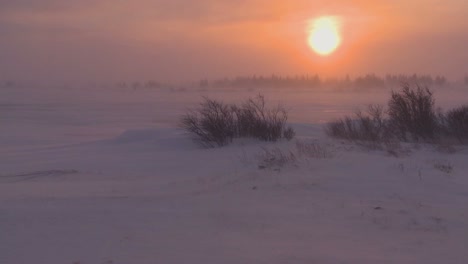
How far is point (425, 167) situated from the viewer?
12500 mm

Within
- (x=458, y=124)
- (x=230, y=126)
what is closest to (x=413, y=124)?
(x=458, y=124)

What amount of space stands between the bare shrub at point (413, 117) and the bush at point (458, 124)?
57cm

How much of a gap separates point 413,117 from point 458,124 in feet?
6.39

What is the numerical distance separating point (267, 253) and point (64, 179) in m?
8.07

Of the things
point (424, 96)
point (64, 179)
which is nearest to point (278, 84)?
point (424, 96)

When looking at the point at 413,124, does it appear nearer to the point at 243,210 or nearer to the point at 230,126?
the point at 230,126

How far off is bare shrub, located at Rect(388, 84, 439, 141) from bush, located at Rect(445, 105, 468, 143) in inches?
22.3

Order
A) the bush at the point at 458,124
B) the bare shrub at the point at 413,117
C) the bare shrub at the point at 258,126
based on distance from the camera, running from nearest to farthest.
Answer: the bare shrub at the point at 258,126 → the bush at the point at 458,124 → the bare shrub at the point at 413,117

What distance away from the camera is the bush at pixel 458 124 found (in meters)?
21.7

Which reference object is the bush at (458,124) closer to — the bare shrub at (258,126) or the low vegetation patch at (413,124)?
the low vegetation patch at (413,124)

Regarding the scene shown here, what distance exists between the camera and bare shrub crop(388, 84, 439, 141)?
23.1 m

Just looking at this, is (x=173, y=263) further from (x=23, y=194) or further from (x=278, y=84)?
(x=278, y=84)

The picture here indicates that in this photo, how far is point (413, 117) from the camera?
2352 centimetres

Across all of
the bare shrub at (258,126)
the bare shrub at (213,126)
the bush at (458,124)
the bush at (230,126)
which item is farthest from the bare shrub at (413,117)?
the bare shrub at (213,126)
